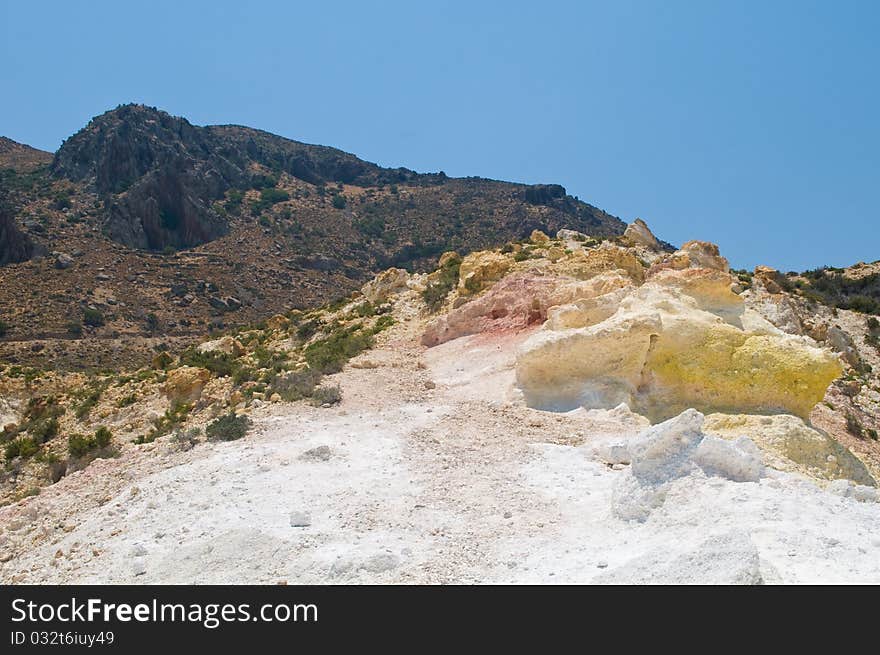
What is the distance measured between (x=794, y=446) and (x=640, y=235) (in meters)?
20.7

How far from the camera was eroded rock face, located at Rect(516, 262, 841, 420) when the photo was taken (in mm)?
10453

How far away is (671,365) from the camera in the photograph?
11.1 meters

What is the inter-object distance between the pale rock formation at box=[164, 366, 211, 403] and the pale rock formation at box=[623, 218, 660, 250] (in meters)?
17.5

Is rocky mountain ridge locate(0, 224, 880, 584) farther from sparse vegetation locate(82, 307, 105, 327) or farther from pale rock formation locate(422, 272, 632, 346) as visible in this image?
sparse vegetation locate(82, 307, 105, 327)

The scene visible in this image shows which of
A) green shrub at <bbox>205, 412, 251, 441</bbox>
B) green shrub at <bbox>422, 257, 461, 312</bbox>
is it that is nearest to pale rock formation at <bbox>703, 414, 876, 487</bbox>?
green shrub at <bbox>205, 412, 251, 441</bbox>

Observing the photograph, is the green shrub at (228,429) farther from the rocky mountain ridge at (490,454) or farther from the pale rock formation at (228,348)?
the pale rock formation at (228,348)

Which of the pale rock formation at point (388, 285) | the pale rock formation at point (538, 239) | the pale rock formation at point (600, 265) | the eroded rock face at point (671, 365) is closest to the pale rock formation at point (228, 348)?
the pale rock formation at point (388, 285)

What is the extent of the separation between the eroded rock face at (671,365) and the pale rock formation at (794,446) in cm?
74

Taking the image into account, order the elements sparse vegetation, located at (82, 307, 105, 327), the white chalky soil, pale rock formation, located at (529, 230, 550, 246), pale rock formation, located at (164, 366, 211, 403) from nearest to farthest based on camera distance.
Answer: the white chalky soil
pale rock formation, located at (164, 366, 211, 403)
pale rock formation, located at (529, 230, 550, 246)
sparse vegetation, located at (82, 307, 105, 327)

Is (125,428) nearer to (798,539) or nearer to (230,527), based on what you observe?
(230,527)

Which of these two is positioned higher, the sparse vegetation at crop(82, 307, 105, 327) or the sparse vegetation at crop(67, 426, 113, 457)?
the sparse vegetation at crop(82, 307, 105, 327)

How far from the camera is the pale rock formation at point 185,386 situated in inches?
623

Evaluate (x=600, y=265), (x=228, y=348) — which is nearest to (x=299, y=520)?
(x=600, y=265)
